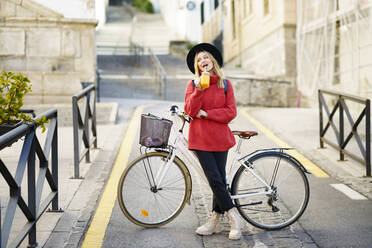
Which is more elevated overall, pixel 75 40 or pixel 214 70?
pixel 75 40

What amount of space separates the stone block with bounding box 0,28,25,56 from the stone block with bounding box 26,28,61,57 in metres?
0.13

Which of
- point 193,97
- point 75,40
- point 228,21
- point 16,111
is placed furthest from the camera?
point 228,21

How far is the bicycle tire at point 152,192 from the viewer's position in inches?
168

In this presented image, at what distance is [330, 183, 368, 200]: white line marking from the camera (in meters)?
5.36

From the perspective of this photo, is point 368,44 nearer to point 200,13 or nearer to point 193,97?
point 193,97

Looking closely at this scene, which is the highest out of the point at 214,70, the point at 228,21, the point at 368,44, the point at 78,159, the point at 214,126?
the point at 228,21

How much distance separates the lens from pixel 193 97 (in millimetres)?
4027

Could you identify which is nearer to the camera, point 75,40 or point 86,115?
point 86,115

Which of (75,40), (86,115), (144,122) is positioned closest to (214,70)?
(144,122)

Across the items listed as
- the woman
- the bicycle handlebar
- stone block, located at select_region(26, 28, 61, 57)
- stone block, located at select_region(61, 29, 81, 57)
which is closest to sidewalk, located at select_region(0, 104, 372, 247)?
the woman

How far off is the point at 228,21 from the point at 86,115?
19.3 metres

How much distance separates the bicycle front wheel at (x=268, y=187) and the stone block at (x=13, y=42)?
8168 millimetres

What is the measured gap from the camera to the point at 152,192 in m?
4.36

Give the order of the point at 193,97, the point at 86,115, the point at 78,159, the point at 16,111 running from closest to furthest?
1. the point at 193,97
2. the point at 16,111
3. the point at 78,159
4. the point at 86,115
